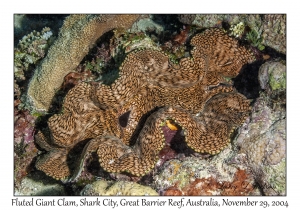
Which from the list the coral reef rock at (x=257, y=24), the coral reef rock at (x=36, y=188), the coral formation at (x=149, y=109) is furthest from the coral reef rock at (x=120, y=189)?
the coral reef rock at (x=257, y=24)

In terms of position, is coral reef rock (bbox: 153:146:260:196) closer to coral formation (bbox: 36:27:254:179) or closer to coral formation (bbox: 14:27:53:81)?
coral formation (bbox: 36:27:254:179)

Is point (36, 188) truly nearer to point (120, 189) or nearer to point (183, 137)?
point (120, 189)

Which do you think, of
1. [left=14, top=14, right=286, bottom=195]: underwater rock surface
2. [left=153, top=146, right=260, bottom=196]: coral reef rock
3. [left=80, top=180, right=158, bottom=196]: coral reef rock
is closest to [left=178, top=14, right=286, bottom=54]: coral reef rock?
[left=14, top=14, right=286, bottom=195]: underwater rock surface

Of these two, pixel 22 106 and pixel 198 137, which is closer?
pixel 198 137

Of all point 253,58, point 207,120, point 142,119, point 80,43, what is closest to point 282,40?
point 253,58

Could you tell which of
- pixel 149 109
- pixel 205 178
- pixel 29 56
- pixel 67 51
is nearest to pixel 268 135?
pixel 205 178

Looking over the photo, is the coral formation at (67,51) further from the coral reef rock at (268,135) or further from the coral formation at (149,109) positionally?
the coral reef rock at (268,135)
